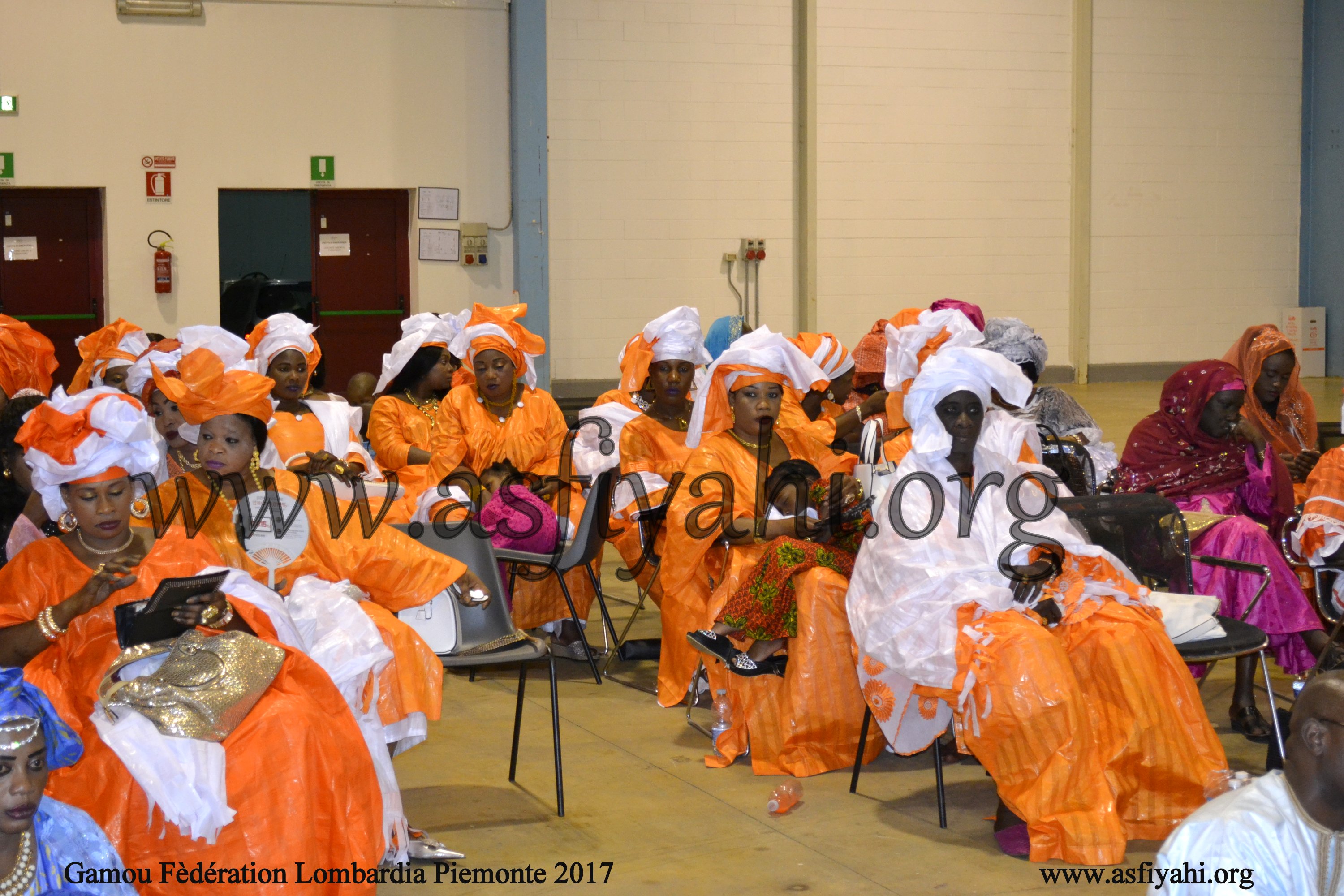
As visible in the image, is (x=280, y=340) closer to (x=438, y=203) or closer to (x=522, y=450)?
(x=522, y=450)

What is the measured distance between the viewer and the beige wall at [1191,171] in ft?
42.8

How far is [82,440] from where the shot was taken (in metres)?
3.10

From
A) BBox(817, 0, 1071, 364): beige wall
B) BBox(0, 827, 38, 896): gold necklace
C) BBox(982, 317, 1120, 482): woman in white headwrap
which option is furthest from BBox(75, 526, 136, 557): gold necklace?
BBox(817, 0, 1071, 364): beige wall

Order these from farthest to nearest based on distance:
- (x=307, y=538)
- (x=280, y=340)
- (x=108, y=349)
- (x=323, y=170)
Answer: (x=323, y=170) → (x=108, y=349) → (x=280, y=340) → (x=307, y=538)

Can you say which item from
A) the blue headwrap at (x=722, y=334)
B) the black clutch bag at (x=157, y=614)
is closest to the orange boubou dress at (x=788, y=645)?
the black clutch bag at (x=157, y=614)

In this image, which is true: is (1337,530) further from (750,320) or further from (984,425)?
(750,320)

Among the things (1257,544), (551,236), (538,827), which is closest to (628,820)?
(538,827)

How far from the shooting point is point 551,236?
11758 millimetres

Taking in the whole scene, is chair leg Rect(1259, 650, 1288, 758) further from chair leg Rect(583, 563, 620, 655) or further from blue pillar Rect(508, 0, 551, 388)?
blue pillar Rect(508, 0, 551, 388)

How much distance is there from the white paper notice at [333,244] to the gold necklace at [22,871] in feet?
31.7

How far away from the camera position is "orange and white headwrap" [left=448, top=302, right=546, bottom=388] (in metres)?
6.15

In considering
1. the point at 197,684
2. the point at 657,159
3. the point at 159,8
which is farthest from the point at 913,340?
the point at 159,8

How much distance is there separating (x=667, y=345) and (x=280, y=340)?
1.69 m

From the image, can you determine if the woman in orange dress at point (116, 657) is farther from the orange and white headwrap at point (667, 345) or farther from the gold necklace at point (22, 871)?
the orange and white headwrap at point (667, 345)
